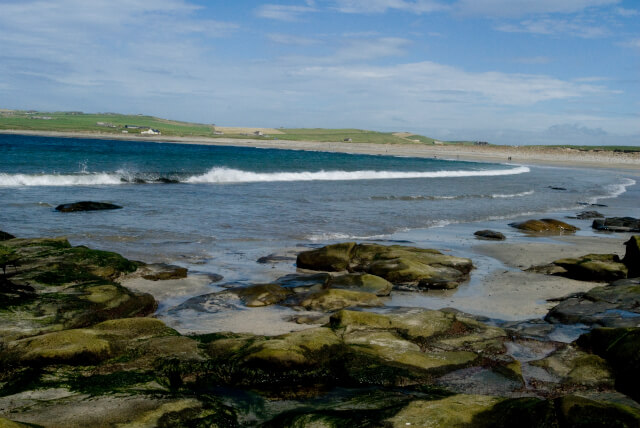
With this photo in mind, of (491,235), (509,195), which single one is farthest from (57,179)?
(491,235)

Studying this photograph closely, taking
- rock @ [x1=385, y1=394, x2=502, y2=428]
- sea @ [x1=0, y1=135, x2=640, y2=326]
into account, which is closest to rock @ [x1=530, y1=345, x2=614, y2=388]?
rock @ [x1=385, y1=394, x2=502, y2=428]

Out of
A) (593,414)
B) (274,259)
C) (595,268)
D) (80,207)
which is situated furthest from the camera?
(80,207)

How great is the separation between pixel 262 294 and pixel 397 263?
3.22m

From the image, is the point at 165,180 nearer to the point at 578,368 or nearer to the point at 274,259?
the point at 274,259

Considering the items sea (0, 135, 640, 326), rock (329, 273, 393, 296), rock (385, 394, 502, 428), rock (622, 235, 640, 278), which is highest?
rock (622, 235, 640, 278)

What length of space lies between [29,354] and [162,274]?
4740 mm

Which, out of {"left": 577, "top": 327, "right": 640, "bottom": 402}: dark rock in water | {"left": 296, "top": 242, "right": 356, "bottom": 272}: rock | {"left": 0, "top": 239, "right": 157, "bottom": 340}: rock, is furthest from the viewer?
{"left": 296, "top": 242, "right": 356, "bottom": 272}: rock

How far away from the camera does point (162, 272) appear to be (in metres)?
10.5

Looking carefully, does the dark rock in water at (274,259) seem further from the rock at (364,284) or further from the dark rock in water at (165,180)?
the dark rock in water at (165,180)

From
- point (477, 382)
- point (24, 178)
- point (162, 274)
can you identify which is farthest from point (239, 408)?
point (24, 178)

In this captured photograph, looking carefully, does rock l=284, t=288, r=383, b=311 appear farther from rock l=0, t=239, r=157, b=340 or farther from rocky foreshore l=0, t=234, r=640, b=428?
rock l=0, t=239, r=157, b=340

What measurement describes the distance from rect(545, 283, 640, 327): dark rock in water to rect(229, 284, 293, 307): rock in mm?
4168

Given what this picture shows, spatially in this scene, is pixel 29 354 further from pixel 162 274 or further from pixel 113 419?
pixel 162 274

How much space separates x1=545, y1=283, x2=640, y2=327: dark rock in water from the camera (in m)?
7.83
